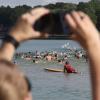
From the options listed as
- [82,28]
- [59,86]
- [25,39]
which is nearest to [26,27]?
[25,39]

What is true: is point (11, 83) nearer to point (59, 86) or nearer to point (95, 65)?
point (95, 65)

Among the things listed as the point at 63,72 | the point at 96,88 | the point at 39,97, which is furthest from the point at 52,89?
the point at 96,88

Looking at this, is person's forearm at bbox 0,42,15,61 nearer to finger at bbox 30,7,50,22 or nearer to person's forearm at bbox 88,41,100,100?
finger at bbox 30,7,50,22

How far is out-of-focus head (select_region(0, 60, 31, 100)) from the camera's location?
4.22 feet

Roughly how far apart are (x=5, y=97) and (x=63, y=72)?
26.2 meters

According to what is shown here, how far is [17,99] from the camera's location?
131 centimetres

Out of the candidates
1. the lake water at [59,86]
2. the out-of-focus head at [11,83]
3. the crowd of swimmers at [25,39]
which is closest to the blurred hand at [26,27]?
the crowd of swimmers at [25,39]

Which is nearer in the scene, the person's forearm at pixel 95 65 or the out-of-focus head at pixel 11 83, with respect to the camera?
the out-of-focus head at pixel 11 83

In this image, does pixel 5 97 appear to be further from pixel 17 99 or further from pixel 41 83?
pixel 41 83

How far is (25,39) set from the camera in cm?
149

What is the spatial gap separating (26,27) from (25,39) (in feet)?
0.16

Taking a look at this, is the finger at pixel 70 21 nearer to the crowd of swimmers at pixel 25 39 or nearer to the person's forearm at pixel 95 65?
the crowd of swimmers at pixel 25 39

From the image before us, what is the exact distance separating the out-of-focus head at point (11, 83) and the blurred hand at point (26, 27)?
0.14 meters

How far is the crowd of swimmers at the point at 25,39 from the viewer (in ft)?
4.29
